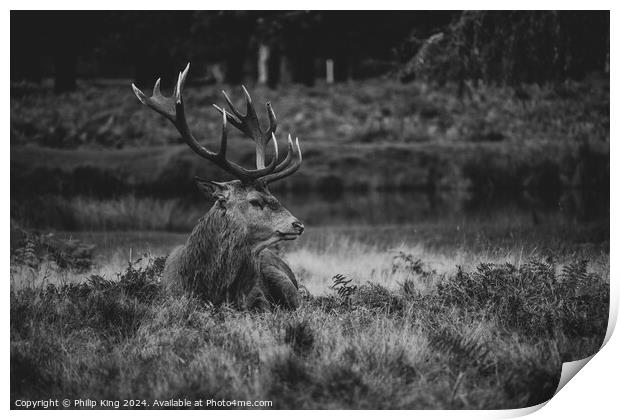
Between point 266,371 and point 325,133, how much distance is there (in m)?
10.2

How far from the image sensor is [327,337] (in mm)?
4070

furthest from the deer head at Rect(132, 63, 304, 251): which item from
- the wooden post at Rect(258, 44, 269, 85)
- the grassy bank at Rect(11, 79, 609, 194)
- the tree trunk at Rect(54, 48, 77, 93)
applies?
the wooden post at Rect(258, 44, 269, 85)

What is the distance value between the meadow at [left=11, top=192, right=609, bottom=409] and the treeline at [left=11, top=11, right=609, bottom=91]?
1.54 metres

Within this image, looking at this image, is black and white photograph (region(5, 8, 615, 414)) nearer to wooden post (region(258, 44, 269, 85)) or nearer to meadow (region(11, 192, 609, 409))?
meadow (region(11, 192, 609, 409))

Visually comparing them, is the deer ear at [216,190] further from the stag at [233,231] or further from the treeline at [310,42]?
the treeline at [310,42]

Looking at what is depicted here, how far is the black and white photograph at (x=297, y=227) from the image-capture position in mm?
3850

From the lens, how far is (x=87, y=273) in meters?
5.47

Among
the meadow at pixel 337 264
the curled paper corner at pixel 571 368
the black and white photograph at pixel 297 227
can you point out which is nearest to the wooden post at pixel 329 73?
the black and white photograph at pixel 297 227

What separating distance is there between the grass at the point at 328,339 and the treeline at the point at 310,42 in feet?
5.58

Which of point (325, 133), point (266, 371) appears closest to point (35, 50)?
point (266, 371)

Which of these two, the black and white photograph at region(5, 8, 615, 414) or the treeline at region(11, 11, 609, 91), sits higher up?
the treeline at region(11, 11, 609, 91)

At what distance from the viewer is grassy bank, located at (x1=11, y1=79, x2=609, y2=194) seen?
7014 millimetres

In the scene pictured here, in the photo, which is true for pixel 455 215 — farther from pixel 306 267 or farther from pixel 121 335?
pixel 121 335

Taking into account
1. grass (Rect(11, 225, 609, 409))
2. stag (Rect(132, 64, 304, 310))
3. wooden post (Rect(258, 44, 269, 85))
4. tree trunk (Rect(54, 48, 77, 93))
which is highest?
wooden post (Rect(258, 44, 269, 85))
